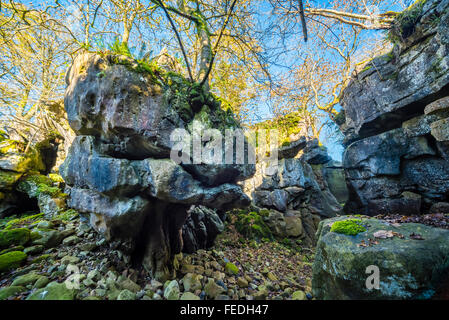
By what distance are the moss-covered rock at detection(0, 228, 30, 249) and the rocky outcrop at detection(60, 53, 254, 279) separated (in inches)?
76.7

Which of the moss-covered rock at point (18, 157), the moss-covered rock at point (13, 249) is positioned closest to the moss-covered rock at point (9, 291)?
the moss-covered rock at point (13, 249)

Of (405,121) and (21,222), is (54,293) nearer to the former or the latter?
(21,222)

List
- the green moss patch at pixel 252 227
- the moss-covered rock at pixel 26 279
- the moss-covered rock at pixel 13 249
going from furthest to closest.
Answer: the green moss patch at pixel 252 227 < the moss-covered rock at pixel 13 249 < the moss-covered rock at pixel 26 279

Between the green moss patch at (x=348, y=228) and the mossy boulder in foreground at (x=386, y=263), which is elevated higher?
the green moss patch at (x=348, y=228)

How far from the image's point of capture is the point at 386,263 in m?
2.40

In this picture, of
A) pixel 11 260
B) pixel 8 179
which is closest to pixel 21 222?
pixel 8 179

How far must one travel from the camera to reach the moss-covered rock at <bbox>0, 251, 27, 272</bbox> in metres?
3.31

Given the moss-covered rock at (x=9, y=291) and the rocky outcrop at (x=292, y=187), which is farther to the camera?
the rocky outcrop at (x=292, y=187)

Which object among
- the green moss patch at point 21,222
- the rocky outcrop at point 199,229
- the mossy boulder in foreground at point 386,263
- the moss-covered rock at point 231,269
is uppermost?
the mossy boulder in foreground at point 386,263

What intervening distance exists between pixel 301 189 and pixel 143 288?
961cm

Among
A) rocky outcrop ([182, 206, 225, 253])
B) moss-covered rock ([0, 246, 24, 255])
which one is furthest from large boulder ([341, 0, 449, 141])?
moss-covered rock ([0, 246, 24, 255])

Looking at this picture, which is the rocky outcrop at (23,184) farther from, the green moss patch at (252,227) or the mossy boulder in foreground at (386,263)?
the mossy boulder in foreground at (386,263)

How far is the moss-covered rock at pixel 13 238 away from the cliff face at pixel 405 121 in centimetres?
1237

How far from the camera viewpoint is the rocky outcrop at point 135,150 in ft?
10.8
